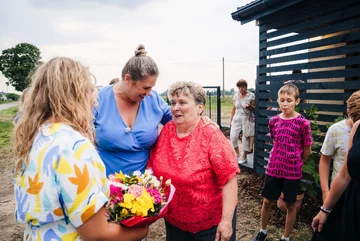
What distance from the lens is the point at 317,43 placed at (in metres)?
4.67

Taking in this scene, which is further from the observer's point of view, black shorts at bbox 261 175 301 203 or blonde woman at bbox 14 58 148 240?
black shorts at bbox 261 175 301 203

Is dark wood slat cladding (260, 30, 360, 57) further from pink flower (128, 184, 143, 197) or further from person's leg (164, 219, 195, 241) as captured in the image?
pink flower (128, 184, 143, 197)

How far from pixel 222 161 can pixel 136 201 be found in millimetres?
732

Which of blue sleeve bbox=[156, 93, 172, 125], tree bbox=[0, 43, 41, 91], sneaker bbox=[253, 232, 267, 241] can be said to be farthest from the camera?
tree bbox=[0, 43, 41, 91]

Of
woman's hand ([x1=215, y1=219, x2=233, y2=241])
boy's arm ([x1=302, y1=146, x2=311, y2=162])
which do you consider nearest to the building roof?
boy's arm ([x1=302, y1=146, x2=311, y2=162])

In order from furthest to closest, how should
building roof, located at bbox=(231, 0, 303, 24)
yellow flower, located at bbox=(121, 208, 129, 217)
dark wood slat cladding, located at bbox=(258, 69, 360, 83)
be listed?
building roof, located at bbox=(231, 0, 303, 24)
dark wood slat cladding, located at bbox=(258, 69, 360, 83)
yellow flower, located at bbox=(121, 208, 129, 217)

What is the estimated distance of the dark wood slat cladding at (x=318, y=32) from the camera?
405cm

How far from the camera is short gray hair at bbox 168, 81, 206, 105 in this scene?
211cm

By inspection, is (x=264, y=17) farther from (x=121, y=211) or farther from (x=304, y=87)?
(x=121, y=211)

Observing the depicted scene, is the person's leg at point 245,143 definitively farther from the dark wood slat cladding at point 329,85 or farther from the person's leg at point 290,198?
the person's leg at point 290,198

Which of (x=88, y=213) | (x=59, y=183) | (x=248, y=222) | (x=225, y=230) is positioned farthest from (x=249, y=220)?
(x=59, y=183)

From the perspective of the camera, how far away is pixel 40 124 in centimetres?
121

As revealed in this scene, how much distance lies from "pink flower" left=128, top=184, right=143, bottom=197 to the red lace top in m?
0.46

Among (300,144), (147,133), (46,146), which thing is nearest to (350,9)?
(300,144)
